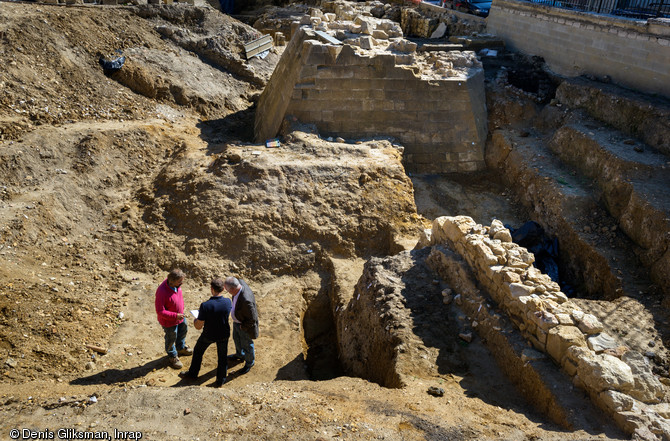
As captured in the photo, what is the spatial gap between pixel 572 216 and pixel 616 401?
5.14 metres

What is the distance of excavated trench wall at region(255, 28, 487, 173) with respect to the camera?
1026cm

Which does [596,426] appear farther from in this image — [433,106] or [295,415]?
[433,106]

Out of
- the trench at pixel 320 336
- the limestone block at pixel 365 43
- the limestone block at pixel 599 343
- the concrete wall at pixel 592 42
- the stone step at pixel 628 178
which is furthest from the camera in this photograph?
the limestone block at pixel 365 43

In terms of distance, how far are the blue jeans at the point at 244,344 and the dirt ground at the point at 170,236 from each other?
0.23 meters

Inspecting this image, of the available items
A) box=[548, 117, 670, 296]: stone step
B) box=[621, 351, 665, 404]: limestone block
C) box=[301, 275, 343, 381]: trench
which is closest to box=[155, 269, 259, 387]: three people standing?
box=[301, 275, 343, 381]: trench

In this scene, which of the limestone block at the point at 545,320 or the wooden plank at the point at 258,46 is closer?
the limestone block at the point at 545,320

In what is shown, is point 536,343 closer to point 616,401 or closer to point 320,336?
point 616,401

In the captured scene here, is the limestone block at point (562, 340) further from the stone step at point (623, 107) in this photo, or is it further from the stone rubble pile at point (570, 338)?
the stone step at point (623, 107)

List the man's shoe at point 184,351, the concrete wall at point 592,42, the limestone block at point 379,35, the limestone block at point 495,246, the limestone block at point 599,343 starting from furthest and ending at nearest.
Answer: the limestone block at point 379,35
the concrete wall at point 592,42
the man's shoe at point 184,351
the limestone block at point 495,246
the limestone block at point 599,343

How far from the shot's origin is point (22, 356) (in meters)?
5.86

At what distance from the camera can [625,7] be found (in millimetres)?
11758

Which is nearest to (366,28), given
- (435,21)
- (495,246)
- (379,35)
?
(379,35)

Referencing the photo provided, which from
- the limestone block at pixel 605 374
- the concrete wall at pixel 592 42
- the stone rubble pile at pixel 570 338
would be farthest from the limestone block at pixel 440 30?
the limestone block at pixel 605 374

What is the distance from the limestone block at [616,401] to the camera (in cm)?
441
